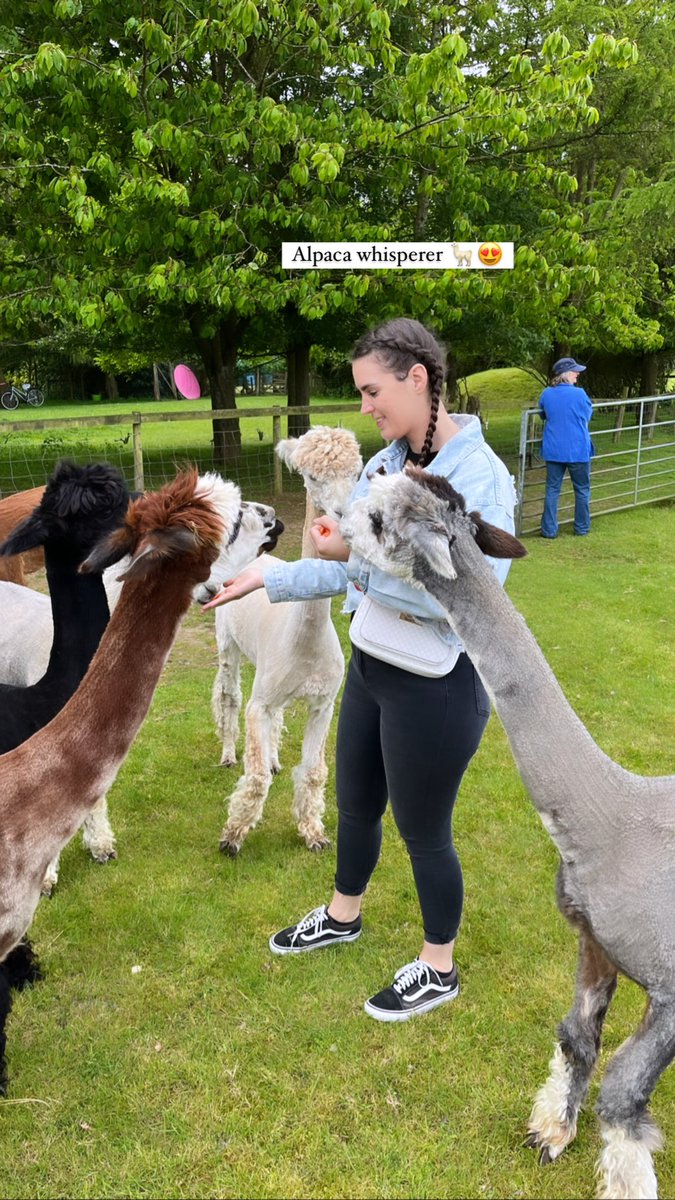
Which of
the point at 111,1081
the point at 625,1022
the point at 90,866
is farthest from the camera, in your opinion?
the point at 90,866

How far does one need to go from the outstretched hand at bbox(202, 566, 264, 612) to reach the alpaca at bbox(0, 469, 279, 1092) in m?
0.16

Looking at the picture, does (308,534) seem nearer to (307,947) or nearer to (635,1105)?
(307,947)

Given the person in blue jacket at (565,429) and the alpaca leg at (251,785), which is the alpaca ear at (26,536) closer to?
the alpaca leg at (251,785)

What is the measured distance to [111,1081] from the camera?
2.37 metres

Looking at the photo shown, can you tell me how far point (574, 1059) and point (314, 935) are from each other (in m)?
1.06

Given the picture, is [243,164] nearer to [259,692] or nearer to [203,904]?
[259,692]

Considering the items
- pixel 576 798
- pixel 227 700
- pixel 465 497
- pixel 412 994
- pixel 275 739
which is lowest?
pixel 412 994

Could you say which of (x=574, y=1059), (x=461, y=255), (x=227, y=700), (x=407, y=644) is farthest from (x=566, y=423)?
(x=574, y=1059)

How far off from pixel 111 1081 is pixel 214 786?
1839 millimetres

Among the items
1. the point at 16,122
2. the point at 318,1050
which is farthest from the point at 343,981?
the point at 16,122

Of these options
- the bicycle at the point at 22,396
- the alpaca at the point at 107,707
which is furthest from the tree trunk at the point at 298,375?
the bicycle at the point at 22,396

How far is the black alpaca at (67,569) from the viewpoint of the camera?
2424 millimetres

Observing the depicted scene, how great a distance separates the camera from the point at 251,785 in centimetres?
345

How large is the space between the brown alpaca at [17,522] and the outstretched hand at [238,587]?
1257mm
